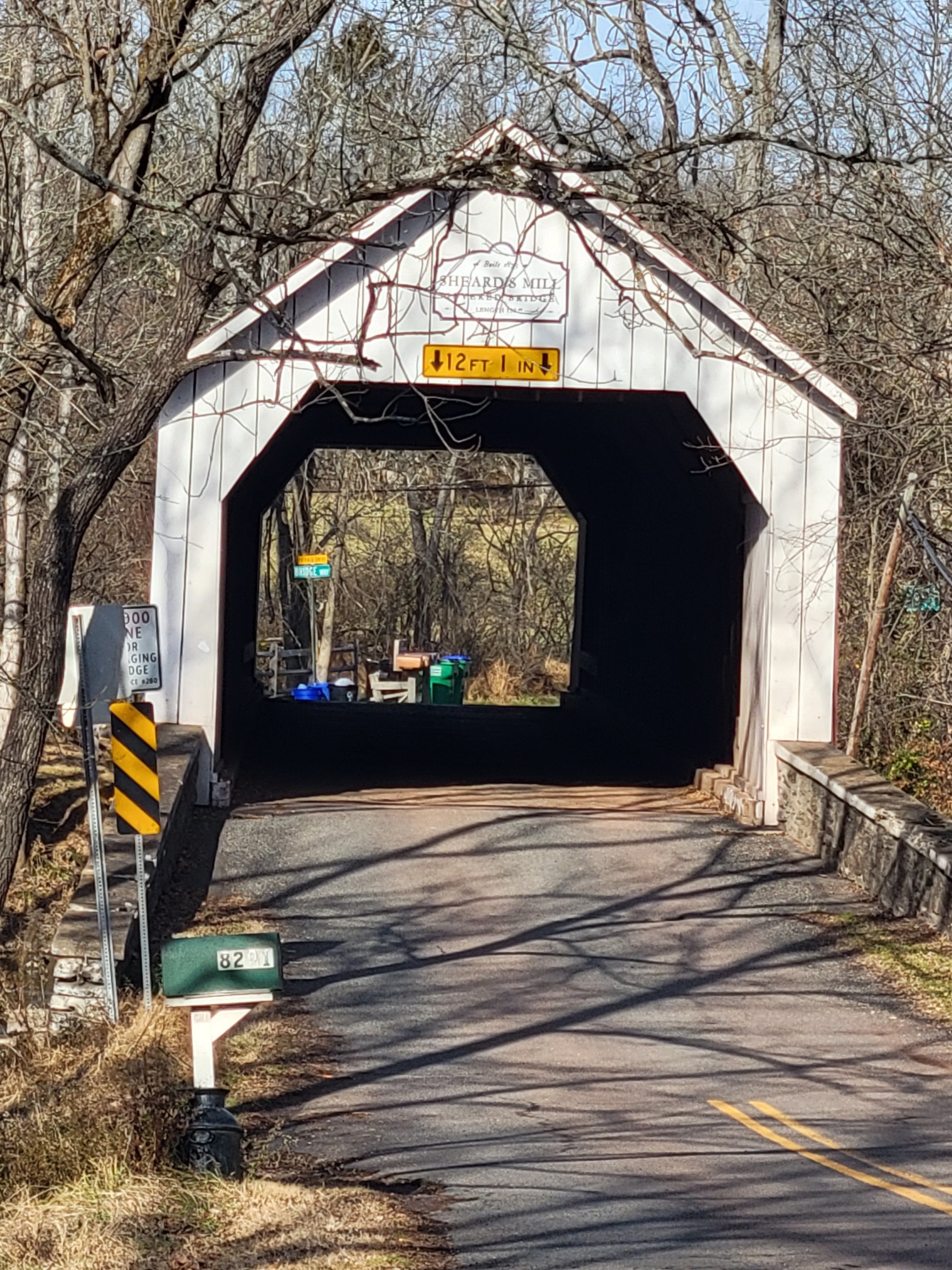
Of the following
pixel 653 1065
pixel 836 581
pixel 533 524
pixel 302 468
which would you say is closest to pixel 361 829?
pixel 836 581

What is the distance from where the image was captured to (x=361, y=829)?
14641mm

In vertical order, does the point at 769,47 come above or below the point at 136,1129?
above

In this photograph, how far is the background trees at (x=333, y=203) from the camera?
9.23 meters

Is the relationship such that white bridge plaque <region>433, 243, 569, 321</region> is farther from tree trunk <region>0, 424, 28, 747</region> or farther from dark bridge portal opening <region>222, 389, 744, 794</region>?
tree trunk <region>0, 424, 28, 747</region>

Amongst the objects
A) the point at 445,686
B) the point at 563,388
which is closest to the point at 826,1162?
the point at 563,388

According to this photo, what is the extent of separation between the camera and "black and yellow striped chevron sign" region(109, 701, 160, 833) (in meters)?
10.2

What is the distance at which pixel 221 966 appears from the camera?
688 cm

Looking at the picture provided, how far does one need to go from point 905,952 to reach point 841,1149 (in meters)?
4.29

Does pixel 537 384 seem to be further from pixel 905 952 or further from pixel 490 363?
pixel 905 952

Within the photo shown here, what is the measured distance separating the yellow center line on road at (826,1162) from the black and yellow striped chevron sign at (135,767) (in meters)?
3.83

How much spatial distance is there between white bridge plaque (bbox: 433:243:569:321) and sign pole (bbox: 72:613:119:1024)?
6.16 metres

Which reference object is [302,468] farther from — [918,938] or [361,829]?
[918,938]

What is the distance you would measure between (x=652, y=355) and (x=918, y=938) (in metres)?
5.83

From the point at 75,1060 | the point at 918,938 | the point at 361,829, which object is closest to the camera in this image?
the point at 75,1060
